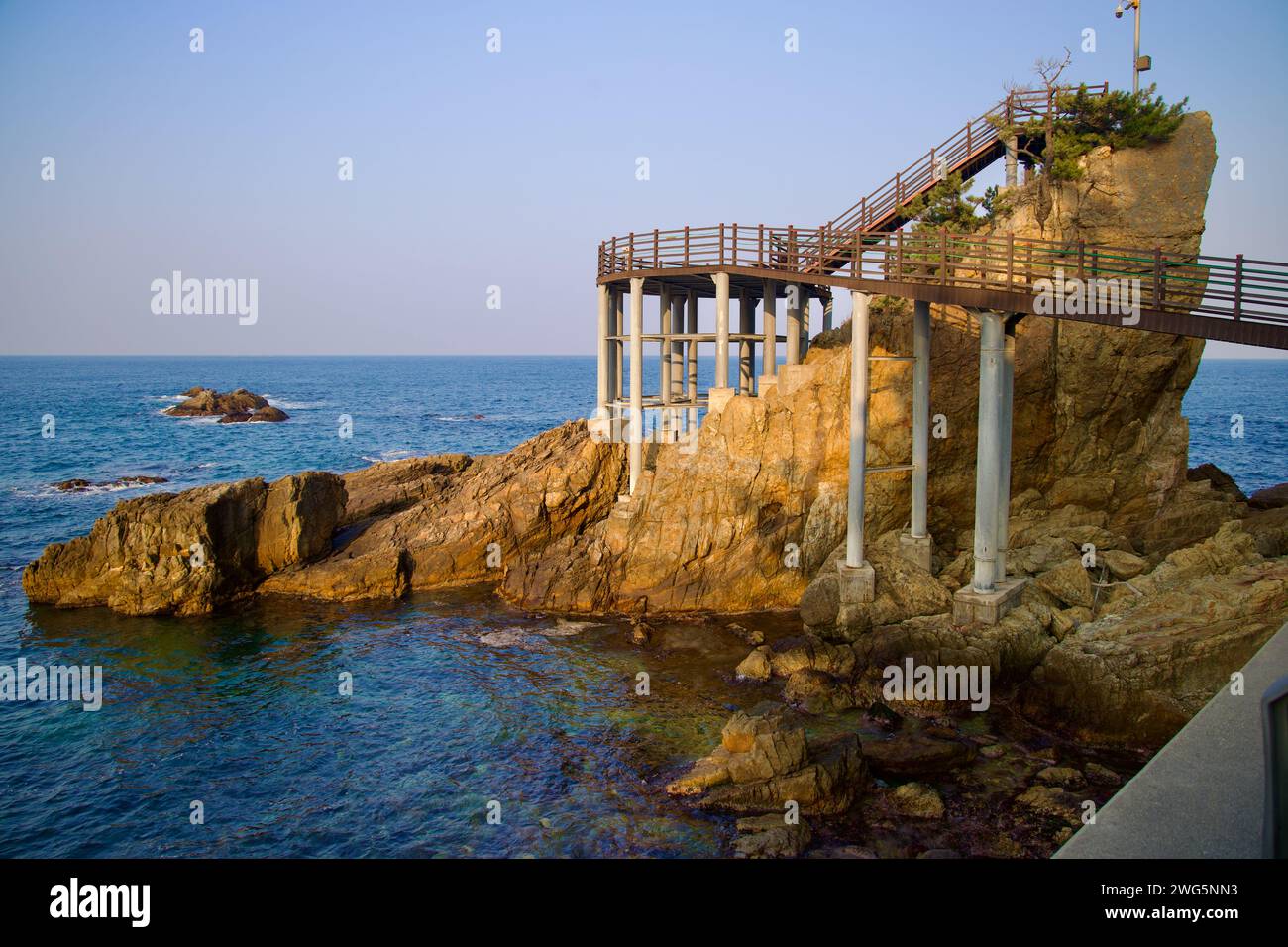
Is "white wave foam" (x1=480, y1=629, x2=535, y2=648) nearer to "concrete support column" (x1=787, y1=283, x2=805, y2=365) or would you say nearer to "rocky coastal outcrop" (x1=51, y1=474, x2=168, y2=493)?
"concrete support column" (x1=787, y1=283, x2=805, y2=365)

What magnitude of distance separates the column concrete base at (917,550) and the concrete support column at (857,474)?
1315mm

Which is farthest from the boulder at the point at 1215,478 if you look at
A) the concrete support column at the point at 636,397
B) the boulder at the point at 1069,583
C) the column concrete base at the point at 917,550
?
the concrete support column at the point at 636,397

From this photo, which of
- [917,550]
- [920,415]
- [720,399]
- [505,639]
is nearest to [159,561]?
[505,639]

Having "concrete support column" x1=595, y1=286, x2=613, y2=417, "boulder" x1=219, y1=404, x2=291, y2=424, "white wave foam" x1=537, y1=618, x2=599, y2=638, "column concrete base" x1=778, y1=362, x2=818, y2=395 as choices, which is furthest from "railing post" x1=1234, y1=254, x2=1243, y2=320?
"boulder" x1=219, y1=404, x2=291, y2=424

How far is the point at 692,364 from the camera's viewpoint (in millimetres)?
37219

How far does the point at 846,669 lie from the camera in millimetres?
21500

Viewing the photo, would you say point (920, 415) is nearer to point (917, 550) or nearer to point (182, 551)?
point (917, 550)

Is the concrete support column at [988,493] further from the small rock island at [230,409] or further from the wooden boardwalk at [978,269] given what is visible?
the small rock island at [230,409]

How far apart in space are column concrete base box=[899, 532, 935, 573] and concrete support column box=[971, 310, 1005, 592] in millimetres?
3285

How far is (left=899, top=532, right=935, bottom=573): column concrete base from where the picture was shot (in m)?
25.0

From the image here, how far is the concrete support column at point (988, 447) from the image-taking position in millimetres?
21266

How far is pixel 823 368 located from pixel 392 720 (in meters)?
16.5
